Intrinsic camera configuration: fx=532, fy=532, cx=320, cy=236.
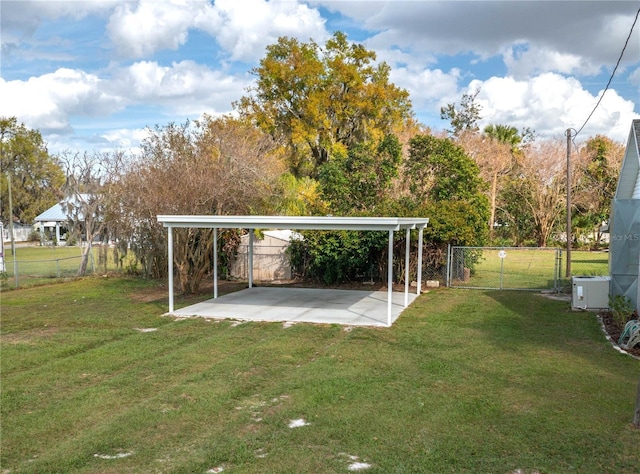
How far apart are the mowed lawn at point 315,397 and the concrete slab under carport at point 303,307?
0.73 m

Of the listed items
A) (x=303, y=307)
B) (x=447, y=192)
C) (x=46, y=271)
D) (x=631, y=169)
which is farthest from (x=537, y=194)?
(x=46, y=271)

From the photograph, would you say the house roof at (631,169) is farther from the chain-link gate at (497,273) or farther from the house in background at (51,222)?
the house in background at (51,222)

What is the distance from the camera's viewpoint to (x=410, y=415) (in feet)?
19.3

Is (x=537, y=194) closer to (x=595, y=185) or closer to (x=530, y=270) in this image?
(x=595, y=185)

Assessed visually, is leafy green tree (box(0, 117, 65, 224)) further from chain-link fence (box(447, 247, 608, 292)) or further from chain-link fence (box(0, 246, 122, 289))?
chain-link fence (box(447, 247, 608, 292))

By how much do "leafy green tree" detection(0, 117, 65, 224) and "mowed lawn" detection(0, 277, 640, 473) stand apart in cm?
4198

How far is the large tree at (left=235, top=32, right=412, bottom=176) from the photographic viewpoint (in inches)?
1134

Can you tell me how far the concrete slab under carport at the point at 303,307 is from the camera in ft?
38.0

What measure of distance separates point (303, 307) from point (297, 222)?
249cm

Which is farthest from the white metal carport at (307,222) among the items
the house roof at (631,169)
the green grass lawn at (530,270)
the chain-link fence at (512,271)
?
the house roof at (631,169)

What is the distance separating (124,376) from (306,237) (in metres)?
10.2

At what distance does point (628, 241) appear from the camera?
39.0 feet

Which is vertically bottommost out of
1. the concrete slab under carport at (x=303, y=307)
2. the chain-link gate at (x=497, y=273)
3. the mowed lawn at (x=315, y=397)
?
the mowed lawn at (x=315, y=397)

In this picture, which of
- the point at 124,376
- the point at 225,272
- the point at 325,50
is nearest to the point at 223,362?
the point at 124,376
